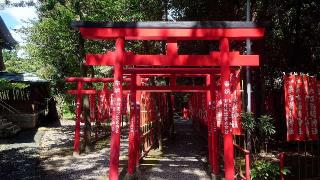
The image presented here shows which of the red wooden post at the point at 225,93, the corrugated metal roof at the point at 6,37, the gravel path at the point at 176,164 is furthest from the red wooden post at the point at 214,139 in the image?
the corrugated metal roof at the point at 6,37

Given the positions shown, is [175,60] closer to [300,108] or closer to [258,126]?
[300,108]

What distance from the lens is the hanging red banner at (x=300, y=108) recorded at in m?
11.3

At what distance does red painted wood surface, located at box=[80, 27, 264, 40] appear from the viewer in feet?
26.2

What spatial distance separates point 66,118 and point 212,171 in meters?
27.2

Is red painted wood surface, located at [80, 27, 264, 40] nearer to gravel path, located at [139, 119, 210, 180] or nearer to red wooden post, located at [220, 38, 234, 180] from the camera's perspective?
red wooden post, located at [220, 38, 234, 180]

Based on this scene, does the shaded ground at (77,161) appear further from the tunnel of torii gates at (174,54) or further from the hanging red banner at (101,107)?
the tunnel of torii gates at (174,54)

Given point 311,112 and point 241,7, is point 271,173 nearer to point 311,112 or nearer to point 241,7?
point 311,112

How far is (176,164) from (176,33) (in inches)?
284

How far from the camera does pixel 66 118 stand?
36.7 metres

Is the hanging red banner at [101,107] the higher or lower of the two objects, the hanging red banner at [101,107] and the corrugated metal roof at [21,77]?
the lower

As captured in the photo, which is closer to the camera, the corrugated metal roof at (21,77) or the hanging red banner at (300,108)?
the hanging red banner at (300,108)

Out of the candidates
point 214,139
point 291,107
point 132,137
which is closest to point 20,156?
point 132,137

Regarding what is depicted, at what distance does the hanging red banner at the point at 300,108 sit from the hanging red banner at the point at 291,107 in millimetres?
115

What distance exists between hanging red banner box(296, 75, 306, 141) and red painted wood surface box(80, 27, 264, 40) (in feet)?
13.8
